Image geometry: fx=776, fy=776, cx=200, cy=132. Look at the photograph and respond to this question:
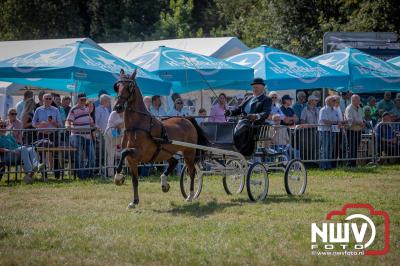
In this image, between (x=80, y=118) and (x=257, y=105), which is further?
(x=80, y=118)

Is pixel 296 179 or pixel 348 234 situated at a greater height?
pixel 296 179

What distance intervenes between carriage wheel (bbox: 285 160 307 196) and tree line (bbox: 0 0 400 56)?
2379cm

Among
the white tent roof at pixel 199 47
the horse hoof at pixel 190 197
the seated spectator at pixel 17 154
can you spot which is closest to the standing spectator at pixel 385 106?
the white tent roof at pixel 199 47

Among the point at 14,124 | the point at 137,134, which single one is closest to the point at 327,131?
the point at 14,124

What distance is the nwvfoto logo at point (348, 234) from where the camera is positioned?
9.31 m

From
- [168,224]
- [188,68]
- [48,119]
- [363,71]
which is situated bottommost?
[168,224]

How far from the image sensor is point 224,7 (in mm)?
56969

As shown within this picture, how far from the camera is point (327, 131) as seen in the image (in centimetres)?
2078

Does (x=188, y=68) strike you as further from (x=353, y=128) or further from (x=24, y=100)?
(x=353, y=128)

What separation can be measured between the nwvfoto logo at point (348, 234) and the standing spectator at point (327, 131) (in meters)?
9.18

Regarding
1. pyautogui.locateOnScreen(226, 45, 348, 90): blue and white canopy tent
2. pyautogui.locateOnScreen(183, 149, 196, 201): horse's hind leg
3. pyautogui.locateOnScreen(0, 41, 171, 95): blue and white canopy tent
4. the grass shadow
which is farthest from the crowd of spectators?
the grass shadow

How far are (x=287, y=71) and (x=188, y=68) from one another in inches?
121

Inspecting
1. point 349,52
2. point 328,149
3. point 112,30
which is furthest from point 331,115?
point 112,30

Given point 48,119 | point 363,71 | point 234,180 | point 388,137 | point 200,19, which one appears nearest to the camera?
point 234,180
